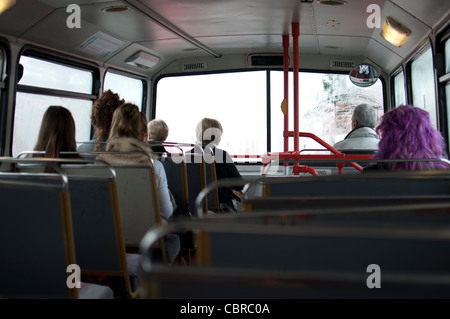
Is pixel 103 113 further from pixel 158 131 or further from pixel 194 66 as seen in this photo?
pixel 194 66

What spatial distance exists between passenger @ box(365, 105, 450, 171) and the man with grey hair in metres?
1.99

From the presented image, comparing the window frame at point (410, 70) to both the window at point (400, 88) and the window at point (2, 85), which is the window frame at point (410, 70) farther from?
the window at point (2, 85)

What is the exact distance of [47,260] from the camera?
1495 mm

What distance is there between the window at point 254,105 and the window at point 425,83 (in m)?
1.11

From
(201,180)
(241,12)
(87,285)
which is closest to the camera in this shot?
(87,285)

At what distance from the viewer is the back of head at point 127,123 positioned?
2.63 meters

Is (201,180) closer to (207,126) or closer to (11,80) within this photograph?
(207,126)

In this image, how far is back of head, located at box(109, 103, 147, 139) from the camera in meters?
2.63

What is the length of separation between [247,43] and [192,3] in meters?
1.69

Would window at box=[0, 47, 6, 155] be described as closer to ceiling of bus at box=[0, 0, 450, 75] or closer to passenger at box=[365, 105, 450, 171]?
ceiling of bus at box=[0, 0, 450, 75]

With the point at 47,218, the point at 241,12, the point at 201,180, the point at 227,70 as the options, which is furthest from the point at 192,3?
the point at 47,218

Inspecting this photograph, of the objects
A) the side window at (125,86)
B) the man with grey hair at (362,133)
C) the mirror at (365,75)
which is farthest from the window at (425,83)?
the side window at (125,86)

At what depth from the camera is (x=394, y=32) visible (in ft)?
13.6

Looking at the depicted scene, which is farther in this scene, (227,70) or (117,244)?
(227,70)
